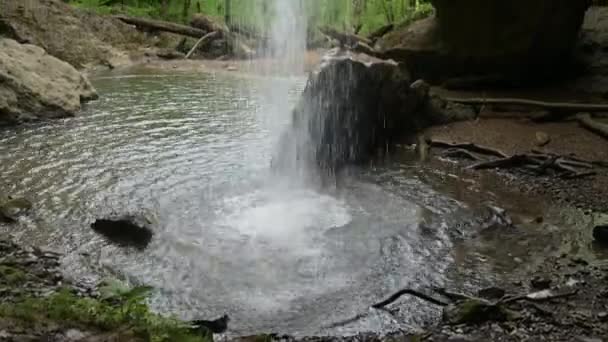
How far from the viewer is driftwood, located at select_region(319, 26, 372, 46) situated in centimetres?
1911

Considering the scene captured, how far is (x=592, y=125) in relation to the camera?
33.6 ft

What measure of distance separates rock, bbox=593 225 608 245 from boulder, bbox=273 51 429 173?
4271 millimetres

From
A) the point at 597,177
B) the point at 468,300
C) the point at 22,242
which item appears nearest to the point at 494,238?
the point at 468,300

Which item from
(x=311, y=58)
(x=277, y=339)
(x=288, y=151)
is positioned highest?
(x=311, y=58)

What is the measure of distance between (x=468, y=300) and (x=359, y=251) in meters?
1.70

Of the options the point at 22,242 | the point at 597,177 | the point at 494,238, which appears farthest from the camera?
the point at 597,177

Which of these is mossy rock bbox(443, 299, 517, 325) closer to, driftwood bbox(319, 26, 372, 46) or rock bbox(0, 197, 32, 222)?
rock bbox(0, 197, 32, 222)

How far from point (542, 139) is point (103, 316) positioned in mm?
8567

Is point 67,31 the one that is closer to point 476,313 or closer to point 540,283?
point 540,283

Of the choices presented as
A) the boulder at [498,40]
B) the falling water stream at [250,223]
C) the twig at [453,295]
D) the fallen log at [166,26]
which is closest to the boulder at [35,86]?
the falling water stream at [250,223]

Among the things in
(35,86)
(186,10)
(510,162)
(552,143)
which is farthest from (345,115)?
(186,10)

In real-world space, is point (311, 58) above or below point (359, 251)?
above

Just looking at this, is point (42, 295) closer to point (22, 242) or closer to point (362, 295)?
point (22, 242)

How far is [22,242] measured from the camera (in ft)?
20.0
